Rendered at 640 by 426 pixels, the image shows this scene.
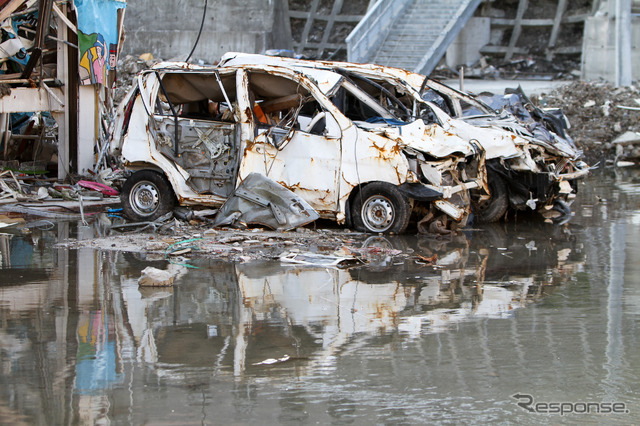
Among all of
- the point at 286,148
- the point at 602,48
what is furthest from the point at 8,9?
the point at 602,48

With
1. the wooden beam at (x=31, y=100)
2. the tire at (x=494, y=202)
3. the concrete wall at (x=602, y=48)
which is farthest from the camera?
the concrete wall at (x=602, y=48)

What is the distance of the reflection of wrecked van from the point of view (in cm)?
1047

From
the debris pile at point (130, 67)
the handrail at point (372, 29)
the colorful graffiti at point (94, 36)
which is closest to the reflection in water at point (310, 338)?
the colorful graffiti at point (94, 36)

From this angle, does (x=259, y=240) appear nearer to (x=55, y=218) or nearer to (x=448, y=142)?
(x=448, y=142)

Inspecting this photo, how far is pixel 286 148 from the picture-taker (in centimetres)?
1070

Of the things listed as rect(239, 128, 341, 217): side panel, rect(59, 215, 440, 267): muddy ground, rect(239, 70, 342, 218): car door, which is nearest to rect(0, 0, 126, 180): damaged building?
rect(59, 215, 440, 267): muddy ground

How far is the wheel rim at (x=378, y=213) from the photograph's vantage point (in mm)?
10578

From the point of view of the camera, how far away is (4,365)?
18.1 ft

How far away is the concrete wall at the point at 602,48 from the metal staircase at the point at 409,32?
436cm

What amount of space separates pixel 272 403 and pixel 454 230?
6.48 metres

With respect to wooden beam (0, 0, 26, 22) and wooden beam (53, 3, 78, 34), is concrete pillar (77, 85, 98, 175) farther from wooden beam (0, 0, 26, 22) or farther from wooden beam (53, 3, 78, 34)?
wooden beam (0, 0, 26, 22)

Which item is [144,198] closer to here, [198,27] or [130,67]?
[130,67]

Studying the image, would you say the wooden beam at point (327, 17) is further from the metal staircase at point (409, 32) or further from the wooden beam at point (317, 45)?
the metal staircase at point (409, 32)

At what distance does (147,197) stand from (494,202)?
480 cm
